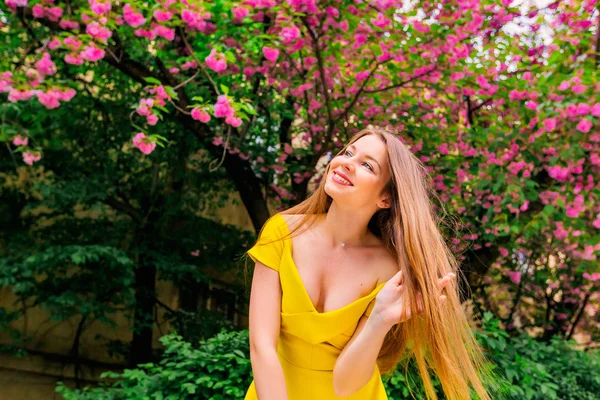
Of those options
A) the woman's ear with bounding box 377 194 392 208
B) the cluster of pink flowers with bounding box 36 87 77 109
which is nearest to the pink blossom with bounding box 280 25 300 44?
the cluster of pink flowers with bounding box 36 87 77 109

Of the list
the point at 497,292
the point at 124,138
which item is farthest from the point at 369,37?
the point at 497,292

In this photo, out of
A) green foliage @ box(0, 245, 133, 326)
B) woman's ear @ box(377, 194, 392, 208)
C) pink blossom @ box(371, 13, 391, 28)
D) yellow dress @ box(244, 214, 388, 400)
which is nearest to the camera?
yellow dress @ box(244, 214, 388, 400)

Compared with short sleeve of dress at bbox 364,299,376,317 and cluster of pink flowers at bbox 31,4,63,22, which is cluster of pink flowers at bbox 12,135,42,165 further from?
short sleeve of dress at bbox 364,299,376,317

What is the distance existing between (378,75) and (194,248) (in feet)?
9.73

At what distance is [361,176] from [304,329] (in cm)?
54

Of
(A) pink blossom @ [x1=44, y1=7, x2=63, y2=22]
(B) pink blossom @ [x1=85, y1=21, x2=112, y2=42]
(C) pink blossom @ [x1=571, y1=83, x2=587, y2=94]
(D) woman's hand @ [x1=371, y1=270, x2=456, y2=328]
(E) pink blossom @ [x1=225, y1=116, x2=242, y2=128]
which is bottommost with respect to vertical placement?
(D) woman's hand @ [x1=371, y1=270, x2=456, y2=328]

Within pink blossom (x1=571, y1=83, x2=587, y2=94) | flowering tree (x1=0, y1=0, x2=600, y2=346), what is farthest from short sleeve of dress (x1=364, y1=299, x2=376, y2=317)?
pink blossom (x1=571, y1=83, x2=587, y2=94)

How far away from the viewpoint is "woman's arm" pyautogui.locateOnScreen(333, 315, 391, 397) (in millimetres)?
2025

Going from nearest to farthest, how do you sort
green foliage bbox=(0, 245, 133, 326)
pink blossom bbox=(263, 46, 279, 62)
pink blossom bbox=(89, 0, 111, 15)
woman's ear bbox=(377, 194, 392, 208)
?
woman's ear bbox=(377, 194, 392, 208) < pink blossom bbox=(89, 0, 111, 15) < pink blossom bbox=(263, 46, 279, 62) < green foliage bbox=(0, 245, 133, 326)

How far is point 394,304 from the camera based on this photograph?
2.00 meters

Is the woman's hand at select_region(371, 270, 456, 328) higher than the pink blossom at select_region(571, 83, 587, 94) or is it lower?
lower

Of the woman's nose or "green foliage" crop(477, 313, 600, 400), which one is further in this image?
"green foliage" crop(477, 313, 600, 400)

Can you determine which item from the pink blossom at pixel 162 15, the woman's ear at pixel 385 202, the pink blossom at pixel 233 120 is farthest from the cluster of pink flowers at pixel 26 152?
the woman's ear at pixel 385 202

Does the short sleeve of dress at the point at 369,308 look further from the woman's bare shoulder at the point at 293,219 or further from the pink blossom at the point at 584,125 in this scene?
the pink blossom at the point at 584,125
